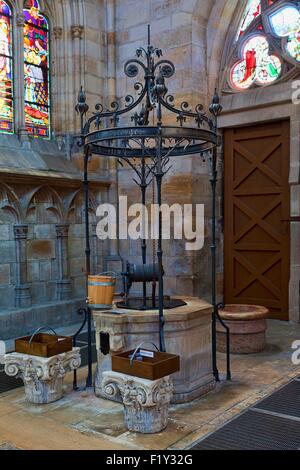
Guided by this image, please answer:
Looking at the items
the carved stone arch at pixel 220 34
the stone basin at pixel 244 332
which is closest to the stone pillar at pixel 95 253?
the carved stone arch at pixel 220 34

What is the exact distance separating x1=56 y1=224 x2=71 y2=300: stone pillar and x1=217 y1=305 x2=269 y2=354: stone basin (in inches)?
Result: 98.0

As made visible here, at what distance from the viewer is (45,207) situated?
680 centimetres

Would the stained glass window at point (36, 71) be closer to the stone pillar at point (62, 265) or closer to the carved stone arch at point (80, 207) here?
the carved stone arch at point (80, 207)

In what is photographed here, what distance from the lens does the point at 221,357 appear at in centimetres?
512

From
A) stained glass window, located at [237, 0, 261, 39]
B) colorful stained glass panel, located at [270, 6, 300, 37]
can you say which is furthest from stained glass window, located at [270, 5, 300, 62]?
stained glass window, located at [237, 0, 261, 39]

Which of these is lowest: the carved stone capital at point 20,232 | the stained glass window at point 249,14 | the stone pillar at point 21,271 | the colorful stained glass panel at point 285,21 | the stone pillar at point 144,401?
the stone pillar at point 144,401

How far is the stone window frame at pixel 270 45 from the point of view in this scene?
663 centimetres

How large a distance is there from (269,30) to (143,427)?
5726 millimetres

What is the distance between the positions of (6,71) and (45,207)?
73.6 inches

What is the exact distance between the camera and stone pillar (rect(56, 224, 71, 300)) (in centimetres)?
692

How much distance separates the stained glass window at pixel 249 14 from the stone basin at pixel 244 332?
420 cm

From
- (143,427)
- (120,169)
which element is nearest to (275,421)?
(143,427)
